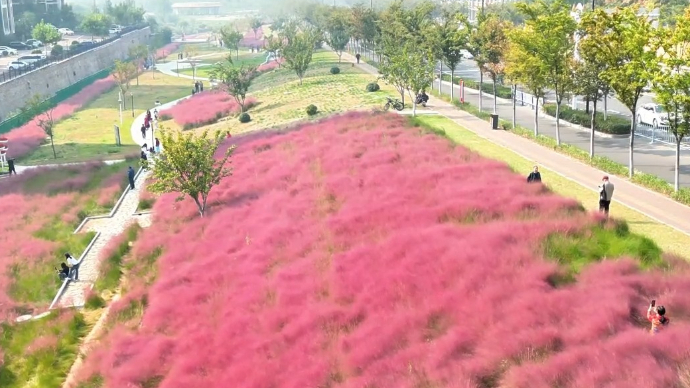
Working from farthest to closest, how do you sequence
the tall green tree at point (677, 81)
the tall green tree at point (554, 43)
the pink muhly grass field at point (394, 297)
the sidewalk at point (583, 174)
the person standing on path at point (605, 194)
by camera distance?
the tall green tree at point (554, 43) → the tall green tree at point (677, 81) → the sidewalk at point (583, 174) → the person standing on path at point (605, 194) → the pink muhly grass field at point (394, 297)

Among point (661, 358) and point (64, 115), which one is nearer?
point (661, 358)

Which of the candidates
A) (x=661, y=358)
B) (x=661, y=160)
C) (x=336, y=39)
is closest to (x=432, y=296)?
(x=661, y=358)

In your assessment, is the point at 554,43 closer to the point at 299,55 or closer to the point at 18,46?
the point at 299,55

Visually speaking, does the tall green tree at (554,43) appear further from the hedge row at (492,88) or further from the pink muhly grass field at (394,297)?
the hedge row at (492,88)

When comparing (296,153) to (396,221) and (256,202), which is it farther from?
(396,221)

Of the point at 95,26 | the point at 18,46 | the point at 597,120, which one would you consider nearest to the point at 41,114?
the point at 597,120

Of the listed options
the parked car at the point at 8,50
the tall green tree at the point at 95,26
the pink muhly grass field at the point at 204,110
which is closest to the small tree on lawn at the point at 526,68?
the pink muhly grass field at the point at 204,110
